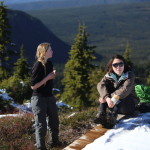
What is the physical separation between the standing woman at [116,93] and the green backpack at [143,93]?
0.81m

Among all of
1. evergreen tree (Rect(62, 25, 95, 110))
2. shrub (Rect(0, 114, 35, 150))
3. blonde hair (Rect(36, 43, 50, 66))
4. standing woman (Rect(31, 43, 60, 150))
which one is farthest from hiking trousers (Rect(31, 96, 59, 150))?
evergreen tree (Rect(62, 25, 95, 110))

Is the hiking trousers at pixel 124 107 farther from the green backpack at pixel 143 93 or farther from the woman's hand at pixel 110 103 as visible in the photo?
the green backpack at pixel 143 93

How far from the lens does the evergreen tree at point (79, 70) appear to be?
31.3 m

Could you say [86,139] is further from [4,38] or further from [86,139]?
[4,38]

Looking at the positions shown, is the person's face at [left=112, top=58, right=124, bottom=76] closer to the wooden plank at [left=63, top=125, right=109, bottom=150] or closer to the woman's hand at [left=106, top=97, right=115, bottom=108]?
the woman's hand at [left=106, top=97, right=115, bottom=108]

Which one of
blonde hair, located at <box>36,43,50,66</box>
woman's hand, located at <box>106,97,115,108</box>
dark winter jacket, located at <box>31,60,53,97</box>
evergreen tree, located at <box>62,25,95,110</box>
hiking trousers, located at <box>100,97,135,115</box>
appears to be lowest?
evergreen tree, located at <box>62,25,95,110</box>

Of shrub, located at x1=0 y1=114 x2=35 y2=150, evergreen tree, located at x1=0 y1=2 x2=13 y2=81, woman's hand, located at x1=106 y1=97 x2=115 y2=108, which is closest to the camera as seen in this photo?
shrub, located at x1=0 y1=114 x2=35 y2=150

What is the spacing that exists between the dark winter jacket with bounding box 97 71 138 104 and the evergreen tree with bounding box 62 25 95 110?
941 inches

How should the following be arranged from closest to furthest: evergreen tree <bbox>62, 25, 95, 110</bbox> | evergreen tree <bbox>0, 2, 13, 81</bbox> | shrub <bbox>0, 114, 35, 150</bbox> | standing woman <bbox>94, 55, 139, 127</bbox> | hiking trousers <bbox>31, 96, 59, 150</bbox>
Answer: hiking trousers <bbox>31, 96, 59, 150</bbox> → shrub <bbox>0, 114, 35, 150</bbox> → standing woman <bbox>94, 55, 139, 127</bbox> → evergreen tree <bbox>0, 2, 13, 81</bbox> → evergreen tree <bbox>62, 25, 95, 110</bbox>

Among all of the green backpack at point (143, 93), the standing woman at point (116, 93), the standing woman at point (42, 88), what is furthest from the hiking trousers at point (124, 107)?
the standing woman at point (42, 88)

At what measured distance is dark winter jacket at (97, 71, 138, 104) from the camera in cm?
671

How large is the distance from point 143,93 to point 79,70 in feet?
77.3

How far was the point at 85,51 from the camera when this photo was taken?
3147cm

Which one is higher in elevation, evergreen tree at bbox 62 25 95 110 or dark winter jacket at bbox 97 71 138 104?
dark winter jacket at bbox 97 71 138 104
